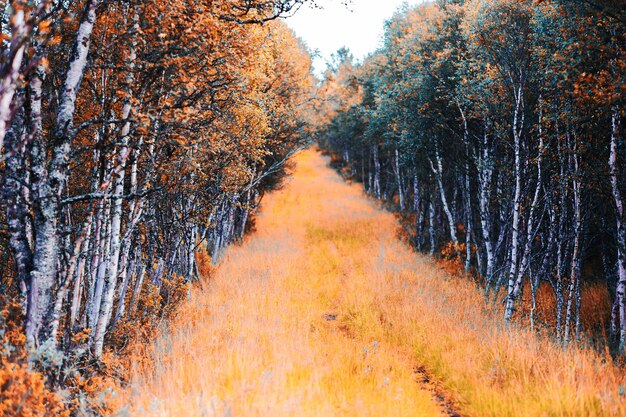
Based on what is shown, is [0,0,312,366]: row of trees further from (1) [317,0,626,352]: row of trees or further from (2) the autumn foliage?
(1) [317,0,626,352]: row of trees

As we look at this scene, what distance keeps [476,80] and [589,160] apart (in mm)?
4118

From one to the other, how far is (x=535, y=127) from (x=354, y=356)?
26.0ft

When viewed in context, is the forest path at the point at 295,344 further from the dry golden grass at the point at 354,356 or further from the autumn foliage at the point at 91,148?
the autumn foliage at the point at 91,148

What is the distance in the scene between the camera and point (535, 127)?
1005 centimetres

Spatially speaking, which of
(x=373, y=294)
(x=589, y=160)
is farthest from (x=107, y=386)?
(x=589, y=160)

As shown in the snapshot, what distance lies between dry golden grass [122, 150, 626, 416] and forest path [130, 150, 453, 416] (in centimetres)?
3

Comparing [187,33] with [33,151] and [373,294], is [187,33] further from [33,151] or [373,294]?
[373,294]

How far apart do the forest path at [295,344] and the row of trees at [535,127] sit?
3546 millimetres

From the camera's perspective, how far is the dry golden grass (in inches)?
196

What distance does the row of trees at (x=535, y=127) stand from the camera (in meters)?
8.11

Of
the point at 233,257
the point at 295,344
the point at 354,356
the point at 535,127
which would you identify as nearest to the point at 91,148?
the point at 295,344

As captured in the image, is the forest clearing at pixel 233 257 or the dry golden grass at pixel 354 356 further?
the dry golden grass at pixel 354 356

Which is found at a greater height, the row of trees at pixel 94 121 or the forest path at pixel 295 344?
the row of trees at pixel 94 121

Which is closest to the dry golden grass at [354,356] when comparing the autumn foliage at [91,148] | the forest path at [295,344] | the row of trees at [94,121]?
the forest path at [295,344]
